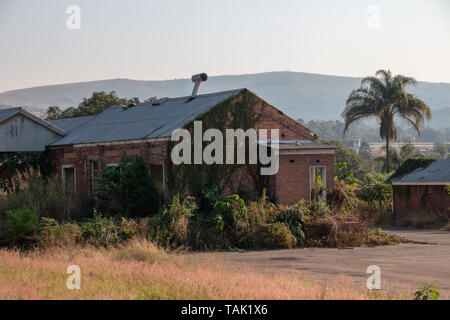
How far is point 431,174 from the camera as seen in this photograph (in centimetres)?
3356

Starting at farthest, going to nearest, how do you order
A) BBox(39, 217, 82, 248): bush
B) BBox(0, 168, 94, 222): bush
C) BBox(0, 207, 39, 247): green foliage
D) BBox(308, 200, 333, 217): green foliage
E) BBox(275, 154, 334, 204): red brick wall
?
1. BBox(275, 154, 334, 204): red brick wall
2. BBox(308, 200, 333, 217): green foliage
3. BBox(0, 168, 94, 222): bush
4. BBox(0, 207, 39, 247): green foliage
5. BBox(39, 217, 82, 248): bush

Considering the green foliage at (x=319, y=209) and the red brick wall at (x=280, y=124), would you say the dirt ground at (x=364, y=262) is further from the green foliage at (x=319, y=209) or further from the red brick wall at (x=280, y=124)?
the red brick wall at (x=280, y=124)

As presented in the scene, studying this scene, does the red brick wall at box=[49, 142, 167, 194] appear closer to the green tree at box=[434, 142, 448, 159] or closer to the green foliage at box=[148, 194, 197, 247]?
the green foliage at box=[148, 194, 197, 247]

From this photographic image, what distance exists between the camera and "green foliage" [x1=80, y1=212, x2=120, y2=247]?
17922mm

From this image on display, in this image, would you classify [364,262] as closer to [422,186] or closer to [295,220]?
[295,220]

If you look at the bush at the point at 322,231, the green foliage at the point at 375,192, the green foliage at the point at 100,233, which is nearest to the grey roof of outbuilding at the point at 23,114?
the green foliage at the point at 100,233

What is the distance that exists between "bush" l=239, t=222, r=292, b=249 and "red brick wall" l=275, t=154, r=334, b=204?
3.37 metres

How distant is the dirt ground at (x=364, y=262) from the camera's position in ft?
44.4

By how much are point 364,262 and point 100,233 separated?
741 cm

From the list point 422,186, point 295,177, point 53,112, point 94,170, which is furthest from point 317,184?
point 53,112

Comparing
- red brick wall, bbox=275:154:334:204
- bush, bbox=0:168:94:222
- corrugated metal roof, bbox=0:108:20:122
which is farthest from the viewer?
corrugated metal roof, bbox=0:108:20:122

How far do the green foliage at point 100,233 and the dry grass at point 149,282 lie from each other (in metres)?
3.38

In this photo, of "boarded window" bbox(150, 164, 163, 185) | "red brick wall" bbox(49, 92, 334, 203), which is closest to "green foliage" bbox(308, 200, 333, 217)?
"red brick wall" bbox(49, 92, 334, 203)
